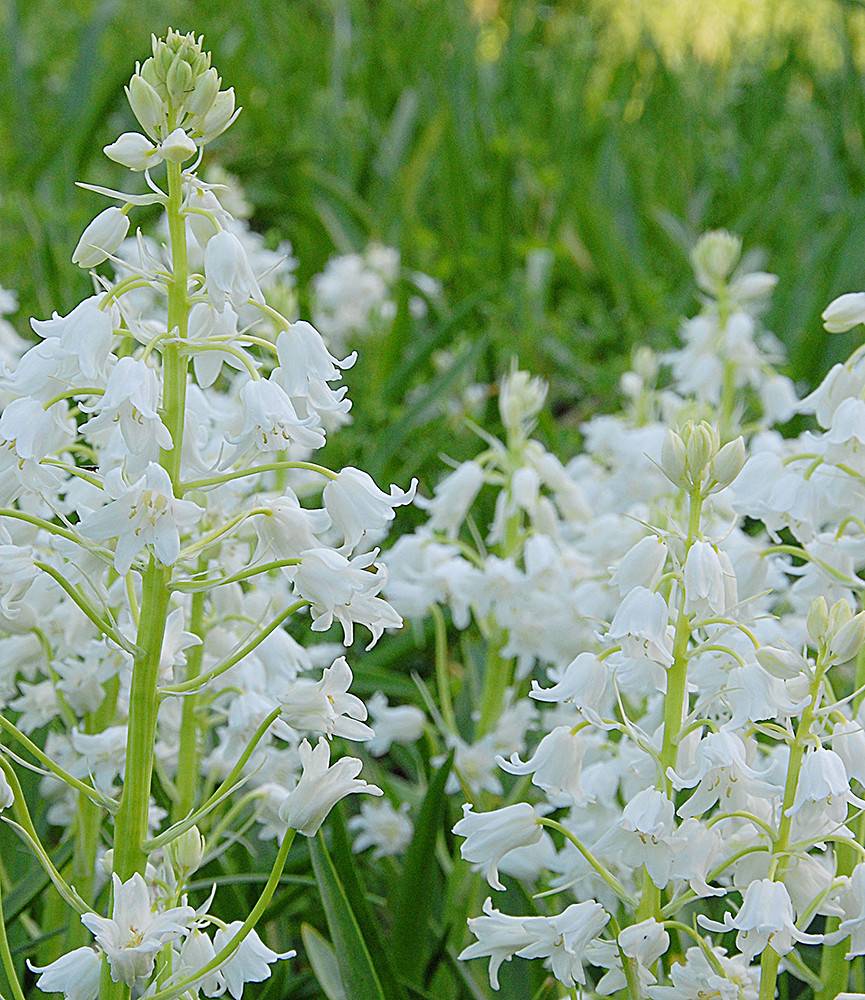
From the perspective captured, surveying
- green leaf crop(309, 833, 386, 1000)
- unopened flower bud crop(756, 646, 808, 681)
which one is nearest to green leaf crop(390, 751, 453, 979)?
green leaf crop(309, 833, 386, 1000)

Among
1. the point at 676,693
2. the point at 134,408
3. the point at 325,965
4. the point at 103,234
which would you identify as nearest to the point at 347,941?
the point at 325,965

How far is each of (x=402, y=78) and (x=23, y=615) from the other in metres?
5.33

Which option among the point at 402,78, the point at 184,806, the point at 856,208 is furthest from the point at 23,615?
the point at 402,78

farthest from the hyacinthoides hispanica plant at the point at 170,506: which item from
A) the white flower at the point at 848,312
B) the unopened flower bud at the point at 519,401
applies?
the unopened flower bud at the point at 519,401

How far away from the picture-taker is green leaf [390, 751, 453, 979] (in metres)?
1.96

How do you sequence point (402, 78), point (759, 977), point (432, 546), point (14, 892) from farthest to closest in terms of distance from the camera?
1. point (402, 78)
2. point (432, 546)
3. point (14, 892)
4. point (759, 977)

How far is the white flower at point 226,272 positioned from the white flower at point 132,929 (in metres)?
0.55

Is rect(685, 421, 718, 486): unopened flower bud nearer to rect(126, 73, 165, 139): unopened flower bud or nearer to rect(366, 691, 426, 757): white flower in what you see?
rect(126, 73, 165, 139): unopened flower bud

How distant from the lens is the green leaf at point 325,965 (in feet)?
5.96

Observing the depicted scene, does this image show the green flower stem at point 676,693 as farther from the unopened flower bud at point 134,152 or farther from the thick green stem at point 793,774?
the unopened flower bud at point 134,152

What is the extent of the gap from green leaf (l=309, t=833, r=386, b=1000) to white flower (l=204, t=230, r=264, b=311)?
0.66 meters

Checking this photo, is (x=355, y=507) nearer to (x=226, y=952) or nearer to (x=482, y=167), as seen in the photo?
(x=226, y=952)

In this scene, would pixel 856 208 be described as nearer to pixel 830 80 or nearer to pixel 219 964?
pixel 830 80

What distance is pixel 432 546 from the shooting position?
7.89 ft
